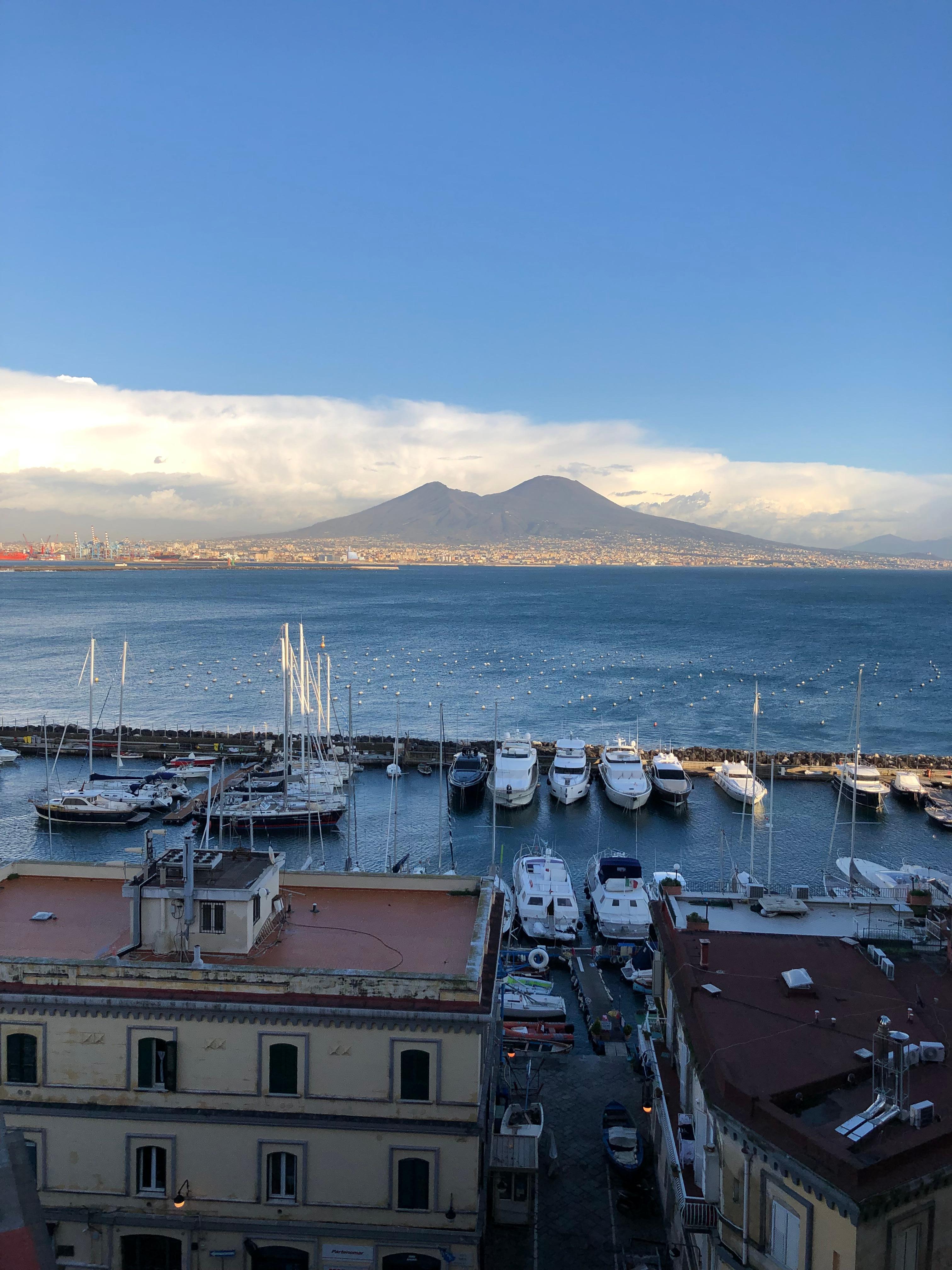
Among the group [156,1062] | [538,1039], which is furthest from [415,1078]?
[538,1039]

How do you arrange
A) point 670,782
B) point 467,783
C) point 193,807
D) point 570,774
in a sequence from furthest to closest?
point 570,774, point 467,783, point 670,782, point 193,807

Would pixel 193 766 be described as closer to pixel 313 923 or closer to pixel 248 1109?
pixel 313 923

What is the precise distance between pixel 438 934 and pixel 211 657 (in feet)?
291

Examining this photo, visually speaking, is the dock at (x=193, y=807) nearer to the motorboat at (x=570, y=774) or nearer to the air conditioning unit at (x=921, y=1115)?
the motorboat at (x=570, y=774)

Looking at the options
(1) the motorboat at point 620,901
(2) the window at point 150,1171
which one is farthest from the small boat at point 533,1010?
(2) the window at point 150,1171

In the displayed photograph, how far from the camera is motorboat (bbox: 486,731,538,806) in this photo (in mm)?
42406

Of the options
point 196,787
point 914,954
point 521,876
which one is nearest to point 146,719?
point 196,787

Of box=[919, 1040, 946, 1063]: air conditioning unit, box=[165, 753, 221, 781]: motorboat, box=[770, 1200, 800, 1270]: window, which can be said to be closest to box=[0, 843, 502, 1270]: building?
box=[770, 1200, 800, 1270]: window

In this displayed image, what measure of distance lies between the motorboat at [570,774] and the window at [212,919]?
3118 centimetres

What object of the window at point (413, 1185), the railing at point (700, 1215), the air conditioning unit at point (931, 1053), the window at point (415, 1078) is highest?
the air conditioning unit at point (931, 1053)

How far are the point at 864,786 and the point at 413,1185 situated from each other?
3663cm

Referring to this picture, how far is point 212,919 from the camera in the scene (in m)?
13.8

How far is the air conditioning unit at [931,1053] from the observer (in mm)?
11000

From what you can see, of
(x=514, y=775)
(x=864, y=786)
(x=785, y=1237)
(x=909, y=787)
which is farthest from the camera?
(x=909, y=787)
